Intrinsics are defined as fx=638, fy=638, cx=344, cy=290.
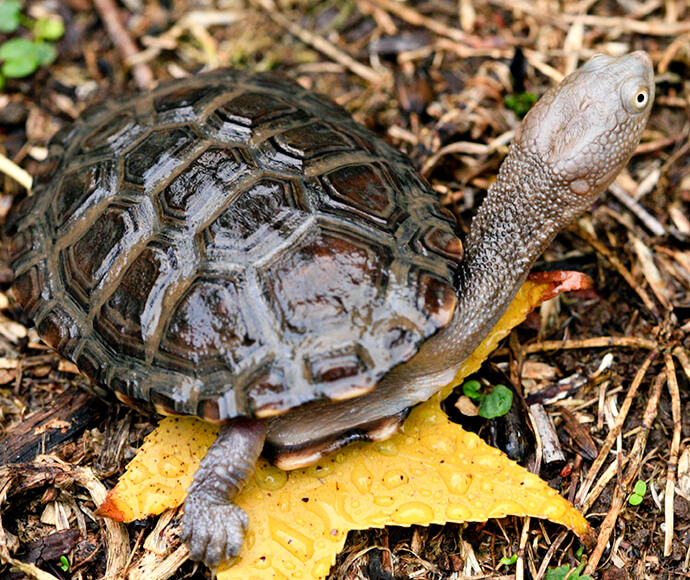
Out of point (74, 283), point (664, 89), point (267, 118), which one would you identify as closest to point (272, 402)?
point (74, 283)

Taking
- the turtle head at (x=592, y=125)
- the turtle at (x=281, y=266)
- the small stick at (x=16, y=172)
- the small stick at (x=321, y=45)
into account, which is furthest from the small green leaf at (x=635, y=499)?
the small stick at (x=16, y=172)

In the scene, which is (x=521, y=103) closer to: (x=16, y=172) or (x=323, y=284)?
(x=323, y=284)

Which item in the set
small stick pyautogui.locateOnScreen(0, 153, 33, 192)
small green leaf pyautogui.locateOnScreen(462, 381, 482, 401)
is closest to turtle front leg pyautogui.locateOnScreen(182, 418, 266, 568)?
small green leaf pyautogui.locateOnScreen(462, 381, 482, 401)

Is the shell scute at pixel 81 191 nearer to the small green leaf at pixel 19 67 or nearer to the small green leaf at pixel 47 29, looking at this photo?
the small green leaf at pixel 19 67

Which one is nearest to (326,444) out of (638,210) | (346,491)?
(346,491)

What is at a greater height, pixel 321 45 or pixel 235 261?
pixel 321 45
